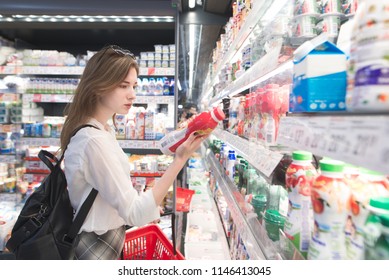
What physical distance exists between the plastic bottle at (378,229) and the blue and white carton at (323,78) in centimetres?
22

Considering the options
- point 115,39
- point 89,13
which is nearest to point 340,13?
point 89,13

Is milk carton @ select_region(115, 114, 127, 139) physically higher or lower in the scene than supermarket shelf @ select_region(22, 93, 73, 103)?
lower

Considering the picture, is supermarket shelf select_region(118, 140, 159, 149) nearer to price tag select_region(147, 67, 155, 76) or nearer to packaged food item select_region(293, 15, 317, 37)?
price tag select_region(147, 67, 155, 76)

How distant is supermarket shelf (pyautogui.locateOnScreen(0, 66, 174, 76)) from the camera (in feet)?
9.64

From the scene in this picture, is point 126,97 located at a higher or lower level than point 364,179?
higher

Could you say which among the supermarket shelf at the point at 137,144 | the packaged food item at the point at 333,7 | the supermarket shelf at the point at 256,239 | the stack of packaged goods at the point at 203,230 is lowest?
the stack of packaged goods at the point at 203,230

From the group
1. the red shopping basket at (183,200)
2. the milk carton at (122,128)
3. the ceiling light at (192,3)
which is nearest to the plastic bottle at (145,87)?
the milk carton at (122,128)

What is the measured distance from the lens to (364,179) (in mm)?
733

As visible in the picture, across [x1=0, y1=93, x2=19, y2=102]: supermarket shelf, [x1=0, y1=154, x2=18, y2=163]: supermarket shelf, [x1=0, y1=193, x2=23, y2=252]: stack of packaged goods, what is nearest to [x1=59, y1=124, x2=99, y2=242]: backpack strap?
[x1=0, y1=193, x2=23, y2=252]: stack of packaged goods

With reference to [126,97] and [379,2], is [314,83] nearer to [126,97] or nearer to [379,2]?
[379,2]

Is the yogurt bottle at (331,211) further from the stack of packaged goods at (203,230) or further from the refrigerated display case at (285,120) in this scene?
the stack of packaged goods at (203,230)

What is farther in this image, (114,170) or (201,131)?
(201,131)

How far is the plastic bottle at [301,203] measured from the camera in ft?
2.90
